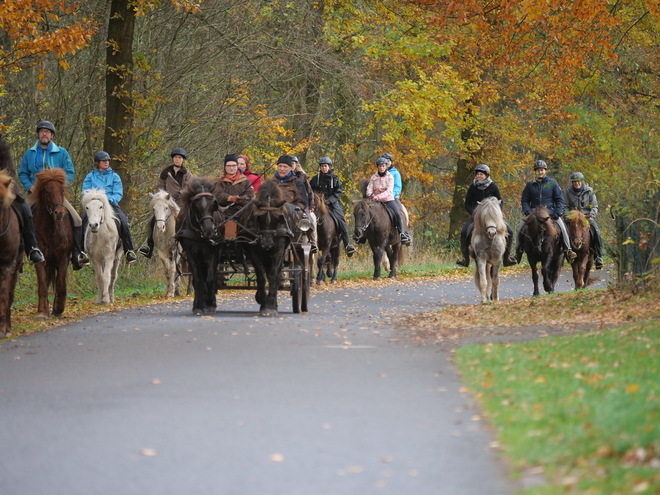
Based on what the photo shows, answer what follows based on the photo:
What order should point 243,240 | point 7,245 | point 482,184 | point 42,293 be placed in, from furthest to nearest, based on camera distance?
point 482,184 < point 42,293 < point 243,240 < point 7,245

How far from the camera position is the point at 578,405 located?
25.0ft

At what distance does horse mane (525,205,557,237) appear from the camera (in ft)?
71.8

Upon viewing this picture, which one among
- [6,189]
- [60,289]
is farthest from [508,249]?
[6,189]

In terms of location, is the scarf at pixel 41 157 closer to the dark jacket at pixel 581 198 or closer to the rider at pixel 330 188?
the rider at pixel 330 188

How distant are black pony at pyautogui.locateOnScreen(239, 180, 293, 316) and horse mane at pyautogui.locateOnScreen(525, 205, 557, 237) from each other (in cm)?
772

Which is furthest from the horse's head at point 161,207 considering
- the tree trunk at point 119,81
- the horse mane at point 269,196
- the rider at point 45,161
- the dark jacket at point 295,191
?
the horse mane at point 269,196

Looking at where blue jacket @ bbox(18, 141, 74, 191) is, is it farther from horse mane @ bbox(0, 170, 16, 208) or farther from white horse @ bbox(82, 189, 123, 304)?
horse mane @ bbox(0, 170, 16, 208)

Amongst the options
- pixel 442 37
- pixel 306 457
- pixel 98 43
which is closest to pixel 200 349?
pixel 306 457

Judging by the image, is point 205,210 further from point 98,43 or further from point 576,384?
point 98,43

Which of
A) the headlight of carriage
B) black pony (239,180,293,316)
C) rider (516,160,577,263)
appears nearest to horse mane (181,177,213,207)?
black pony (239,180,293,316)

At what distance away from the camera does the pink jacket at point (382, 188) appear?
2833 cm

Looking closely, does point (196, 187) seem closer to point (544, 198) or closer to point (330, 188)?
point (544, 198)

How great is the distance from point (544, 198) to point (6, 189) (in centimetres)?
1245

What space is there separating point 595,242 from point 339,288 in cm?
602
